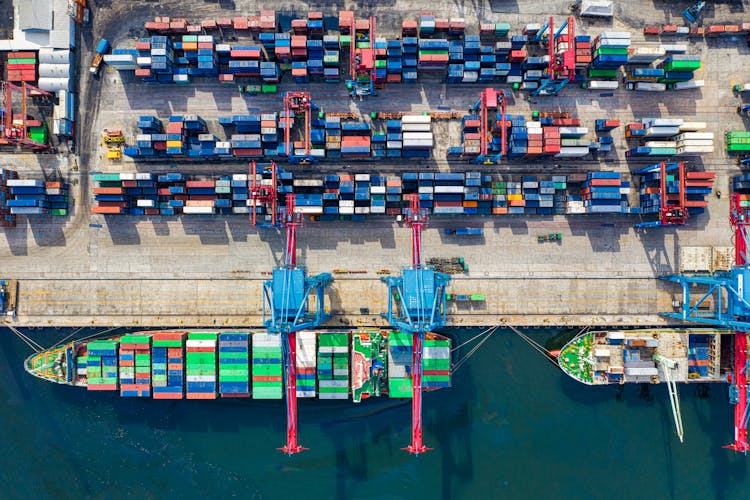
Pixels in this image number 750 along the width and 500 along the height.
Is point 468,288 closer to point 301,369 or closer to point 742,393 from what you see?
point 301,369

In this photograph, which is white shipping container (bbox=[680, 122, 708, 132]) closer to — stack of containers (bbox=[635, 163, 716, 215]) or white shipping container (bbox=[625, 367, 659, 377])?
stack of containers (bbox=[635, 163, 716, 215])

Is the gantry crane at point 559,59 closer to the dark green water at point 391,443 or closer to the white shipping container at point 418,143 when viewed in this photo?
the white shipping container at point 418,143

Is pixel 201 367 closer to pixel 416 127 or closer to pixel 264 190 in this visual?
pixel 264 190

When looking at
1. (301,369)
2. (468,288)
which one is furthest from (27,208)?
(468,288)

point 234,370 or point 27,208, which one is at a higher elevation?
point 27,208

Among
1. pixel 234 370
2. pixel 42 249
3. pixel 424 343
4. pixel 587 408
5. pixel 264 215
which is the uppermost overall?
pixel 264 215

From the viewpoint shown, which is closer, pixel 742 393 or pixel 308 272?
pixel 742 393

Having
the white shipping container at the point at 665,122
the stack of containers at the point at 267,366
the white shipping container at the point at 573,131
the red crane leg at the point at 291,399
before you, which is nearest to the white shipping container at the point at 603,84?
the white shipping container at the point at 573,131
